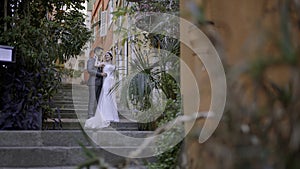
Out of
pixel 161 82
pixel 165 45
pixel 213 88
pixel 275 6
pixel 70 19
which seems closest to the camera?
pixel 275 6

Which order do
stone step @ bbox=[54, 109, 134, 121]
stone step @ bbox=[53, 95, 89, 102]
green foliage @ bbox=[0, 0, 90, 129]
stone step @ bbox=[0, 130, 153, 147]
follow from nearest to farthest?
stone step @ bbox=[0, 130, 153, 147], green foliage @ bbox=[0, 0, 90, 129], stone step @ bbox=[54, 109, 134, 121], stone step @ bbox=[53, 95, 89, 102]

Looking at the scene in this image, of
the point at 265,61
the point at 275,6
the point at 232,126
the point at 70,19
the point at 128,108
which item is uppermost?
the point at 70,19

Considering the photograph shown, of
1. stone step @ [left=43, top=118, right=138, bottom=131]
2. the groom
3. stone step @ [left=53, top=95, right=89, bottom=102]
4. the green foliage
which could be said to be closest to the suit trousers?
the groom

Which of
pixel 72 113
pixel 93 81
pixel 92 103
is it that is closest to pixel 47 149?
pixel 92 103

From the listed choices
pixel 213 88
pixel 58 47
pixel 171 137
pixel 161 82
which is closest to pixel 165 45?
pixel 161 82

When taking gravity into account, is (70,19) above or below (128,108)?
above

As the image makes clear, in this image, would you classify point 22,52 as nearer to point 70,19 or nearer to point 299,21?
point 70,19

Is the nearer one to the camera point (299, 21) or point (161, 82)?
point (299, 21)

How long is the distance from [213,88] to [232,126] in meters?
0.19

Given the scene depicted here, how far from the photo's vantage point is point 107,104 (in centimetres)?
505

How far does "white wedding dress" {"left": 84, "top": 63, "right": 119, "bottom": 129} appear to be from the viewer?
4836mm

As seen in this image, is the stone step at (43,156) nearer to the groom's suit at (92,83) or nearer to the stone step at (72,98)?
the groom's suit at (92,83)

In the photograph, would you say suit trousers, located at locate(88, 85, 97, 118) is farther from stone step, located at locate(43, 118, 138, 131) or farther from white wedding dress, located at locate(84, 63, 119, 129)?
stone step, located at locate(43, 118, 138, 131)

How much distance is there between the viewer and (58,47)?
4.98 metres
